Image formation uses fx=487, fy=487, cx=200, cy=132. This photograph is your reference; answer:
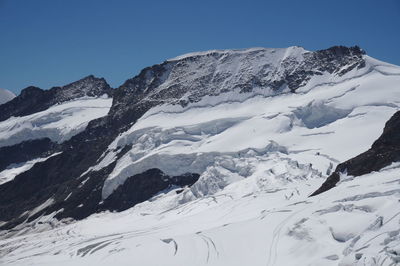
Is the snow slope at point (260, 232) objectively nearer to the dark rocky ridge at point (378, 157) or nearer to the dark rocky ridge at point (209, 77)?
the dark rocky ridge at point (378, 157)

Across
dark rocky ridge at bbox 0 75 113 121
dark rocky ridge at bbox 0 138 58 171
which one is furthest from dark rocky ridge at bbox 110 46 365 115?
dark rocky ridge at bbox 0 75 113 121

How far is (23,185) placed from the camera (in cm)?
14088

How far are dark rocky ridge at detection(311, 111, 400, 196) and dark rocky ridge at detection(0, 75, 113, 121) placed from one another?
140m

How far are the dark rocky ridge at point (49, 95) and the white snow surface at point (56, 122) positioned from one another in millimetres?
6851

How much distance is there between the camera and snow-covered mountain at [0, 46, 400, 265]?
149ft

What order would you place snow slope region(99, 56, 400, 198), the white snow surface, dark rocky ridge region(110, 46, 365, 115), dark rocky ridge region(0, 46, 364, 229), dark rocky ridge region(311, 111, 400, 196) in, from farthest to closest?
the white snow surface < dark rocky ridge region(110, 46, 365, 115) < dark rocky ridge region(0, 46, 364, 229) < snow slope region(99, 56, 400, 198) < dark rocky ridge region(311, 111, 400, 196)

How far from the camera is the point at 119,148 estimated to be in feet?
400

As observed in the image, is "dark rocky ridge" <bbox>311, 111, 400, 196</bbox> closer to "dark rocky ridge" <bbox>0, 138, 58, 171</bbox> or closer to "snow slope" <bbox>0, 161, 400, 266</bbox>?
"snow slope" <bbox>0, 161, 400, 266</bbox>

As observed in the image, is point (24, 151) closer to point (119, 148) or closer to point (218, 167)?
point (119, 148)

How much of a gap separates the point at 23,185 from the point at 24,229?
33639 millimetres

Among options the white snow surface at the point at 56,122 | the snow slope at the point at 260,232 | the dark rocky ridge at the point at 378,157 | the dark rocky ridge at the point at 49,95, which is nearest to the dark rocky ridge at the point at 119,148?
the white snow surface at the point at 56,122

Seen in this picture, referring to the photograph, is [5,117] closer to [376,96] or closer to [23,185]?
[23,185]

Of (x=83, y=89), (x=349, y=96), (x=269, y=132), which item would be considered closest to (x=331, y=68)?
(x=349, y=96)

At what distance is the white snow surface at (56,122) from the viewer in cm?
15862
